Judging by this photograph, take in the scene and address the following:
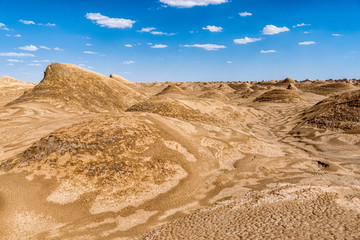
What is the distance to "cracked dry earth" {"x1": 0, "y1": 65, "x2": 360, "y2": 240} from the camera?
8508 mm

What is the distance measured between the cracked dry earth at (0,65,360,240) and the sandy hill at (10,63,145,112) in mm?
19282

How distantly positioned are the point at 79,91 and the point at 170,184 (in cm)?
3697

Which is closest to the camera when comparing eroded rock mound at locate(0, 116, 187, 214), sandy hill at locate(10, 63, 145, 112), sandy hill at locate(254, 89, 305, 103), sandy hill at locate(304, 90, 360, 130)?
eroded rock mound at locate(0, 116, 187, 214)

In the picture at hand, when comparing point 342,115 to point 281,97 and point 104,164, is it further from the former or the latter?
point 281,97

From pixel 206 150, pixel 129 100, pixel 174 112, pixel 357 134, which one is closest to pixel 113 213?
pixel 206 150

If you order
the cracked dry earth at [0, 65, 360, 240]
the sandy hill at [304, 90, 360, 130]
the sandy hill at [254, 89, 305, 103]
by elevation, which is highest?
the sandy hill at [254, 89, 305, 103]

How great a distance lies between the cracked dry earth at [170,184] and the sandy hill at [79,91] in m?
19.3

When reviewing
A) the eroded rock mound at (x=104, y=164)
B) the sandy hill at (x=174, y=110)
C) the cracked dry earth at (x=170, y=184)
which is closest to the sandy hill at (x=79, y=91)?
the sandy hill at (x=174, y=110)

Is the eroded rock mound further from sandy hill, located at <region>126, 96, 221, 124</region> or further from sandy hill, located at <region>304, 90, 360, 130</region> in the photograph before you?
sandy hill, located at <region>304, 90, 360, 130</region>

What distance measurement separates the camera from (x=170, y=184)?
45.2 feet

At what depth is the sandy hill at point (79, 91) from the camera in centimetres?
4206

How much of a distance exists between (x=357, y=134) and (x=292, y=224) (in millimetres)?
21560

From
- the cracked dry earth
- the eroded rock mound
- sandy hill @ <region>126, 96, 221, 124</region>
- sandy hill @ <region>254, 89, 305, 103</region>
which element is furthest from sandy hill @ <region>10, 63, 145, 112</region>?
sandy hill @ <region>254, 89, 305, 103</region>

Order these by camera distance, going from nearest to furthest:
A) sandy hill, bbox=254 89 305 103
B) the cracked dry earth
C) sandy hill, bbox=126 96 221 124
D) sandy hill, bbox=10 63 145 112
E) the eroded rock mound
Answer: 1. the cracked dry earth
2. the eroded rock mound
3. sandy hill, bbox=126 96 221 124
4. sandy hill, bbox=10 63 145 112
5. sandy hill, bbox=254 89 305 103
